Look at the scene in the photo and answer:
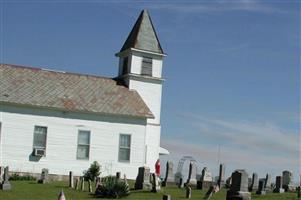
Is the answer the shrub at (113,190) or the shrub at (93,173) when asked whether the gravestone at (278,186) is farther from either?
the shrub at (113,190)

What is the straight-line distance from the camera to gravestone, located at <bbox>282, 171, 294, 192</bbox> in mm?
35406

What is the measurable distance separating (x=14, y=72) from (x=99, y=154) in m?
7.84

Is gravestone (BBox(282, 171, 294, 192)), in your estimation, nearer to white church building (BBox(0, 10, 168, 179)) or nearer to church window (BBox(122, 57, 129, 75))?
white church building (BBox(0, 10, 168, 179))

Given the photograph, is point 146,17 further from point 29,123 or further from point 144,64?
point 29,123

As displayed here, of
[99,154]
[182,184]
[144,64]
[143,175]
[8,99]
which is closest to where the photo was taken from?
[143,175]

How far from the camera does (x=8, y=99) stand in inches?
1478

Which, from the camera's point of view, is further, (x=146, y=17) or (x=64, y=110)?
(x=146, y=17)

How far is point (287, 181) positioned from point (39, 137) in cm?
1548

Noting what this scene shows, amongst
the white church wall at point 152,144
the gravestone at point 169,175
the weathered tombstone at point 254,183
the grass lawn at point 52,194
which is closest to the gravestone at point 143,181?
the grass lawn at point 52,194

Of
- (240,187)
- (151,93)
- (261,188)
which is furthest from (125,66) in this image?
(240,187)

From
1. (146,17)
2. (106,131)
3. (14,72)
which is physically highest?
(146,17)

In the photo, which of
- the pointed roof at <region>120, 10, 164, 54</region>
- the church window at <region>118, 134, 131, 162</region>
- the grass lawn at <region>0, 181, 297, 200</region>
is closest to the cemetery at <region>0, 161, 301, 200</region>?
the grass lawn at <region>0, 181, 297, 200</region>

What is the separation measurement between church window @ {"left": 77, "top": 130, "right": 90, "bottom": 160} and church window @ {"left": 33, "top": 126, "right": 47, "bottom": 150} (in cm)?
235

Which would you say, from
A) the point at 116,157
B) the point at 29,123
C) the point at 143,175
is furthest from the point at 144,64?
the point at 143,175
